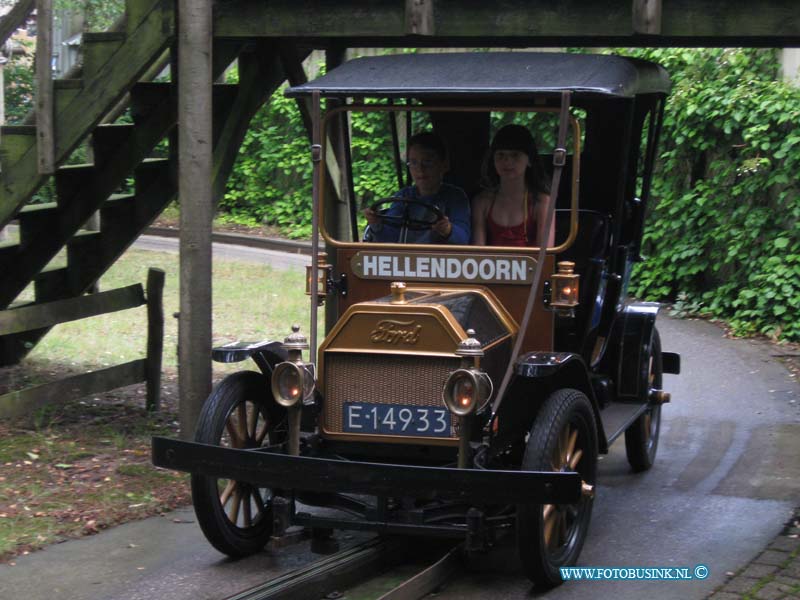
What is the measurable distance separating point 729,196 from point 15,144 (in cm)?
828

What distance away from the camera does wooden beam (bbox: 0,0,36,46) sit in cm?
746

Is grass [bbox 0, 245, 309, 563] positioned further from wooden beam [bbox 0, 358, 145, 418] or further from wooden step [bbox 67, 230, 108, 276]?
wooden step [bbox 67, 230, 108, 276]

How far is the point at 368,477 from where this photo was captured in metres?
Answer: 4.91

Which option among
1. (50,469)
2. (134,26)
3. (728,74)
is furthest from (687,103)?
(50,469)

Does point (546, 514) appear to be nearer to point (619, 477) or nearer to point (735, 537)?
point (735, 537)

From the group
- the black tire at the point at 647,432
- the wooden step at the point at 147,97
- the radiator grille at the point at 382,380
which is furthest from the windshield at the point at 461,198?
the wooden step at the point at 147,97

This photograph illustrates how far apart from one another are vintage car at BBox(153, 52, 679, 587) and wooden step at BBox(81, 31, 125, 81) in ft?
5.42

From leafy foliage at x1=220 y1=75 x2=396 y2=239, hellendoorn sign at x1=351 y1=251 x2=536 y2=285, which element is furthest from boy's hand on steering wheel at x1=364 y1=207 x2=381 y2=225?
leafy foliage at x1=220 y1=75 x2=396 y2=239

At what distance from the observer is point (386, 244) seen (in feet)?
20.2

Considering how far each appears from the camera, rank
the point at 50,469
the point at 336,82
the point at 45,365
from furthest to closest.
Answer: the point at 45,365 → the point at 50,469 → the point at 336,82

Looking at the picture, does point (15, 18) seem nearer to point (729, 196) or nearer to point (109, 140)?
point (109, 140)

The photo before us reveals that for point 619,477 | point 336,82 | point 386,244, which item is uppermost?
point 336,82

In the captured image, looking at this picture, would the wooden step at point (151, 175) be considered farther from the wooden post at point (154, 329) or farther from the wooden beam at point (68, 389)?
the wooden beam at point (68, 389)

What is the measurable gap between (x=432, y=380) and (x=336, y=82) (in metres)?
1.67
